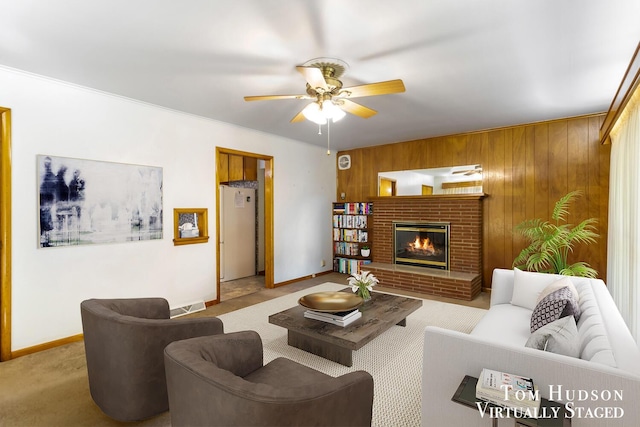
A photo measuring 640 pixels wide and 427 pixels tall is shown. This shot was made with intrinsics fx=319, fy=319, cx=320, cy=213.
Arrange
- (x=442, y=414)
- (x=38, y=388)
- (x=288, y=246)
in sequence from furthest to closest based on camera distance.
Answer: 1. (x=288, y=246)
2. (x=38, y=388)
3. (x=442, y=414)

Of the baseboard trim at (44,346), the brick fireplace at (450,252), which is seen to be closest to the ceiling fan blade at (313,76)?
the baseboard trim at (44,346)

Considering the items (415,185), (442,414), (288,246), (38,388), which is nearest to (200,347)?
(442,414)

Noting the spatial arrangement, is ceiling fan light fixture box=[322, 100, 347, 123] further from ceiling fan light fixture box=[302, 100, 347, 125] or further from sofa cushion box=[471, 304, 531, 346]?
sofa cushion box=[471, 304, 531, 346]

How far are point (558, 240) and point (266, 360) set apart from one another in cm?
347

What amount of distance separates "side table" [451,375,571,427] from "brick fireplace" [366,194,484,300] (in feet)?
10.8

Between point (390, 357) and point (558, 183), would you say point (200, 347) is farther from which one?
point (558, 183)

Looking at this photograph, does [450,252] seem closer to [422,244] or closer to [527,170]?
[422,244]

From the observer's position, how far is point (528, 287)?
2.88m

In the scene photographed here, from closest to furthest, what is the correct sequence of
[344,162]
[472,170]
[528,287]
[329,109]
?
[329,109]
[528,287]
[472,170]
[344,162]

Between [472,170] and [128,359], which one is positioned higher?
[472,170]

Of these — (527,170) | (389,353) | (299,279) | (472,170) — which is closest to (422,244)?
(472,170)

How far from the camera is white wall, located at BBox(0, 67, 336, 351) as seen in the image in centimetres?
282

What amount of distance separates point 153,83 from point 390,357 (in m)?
3.30

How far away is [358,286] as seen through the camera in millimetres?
3188
